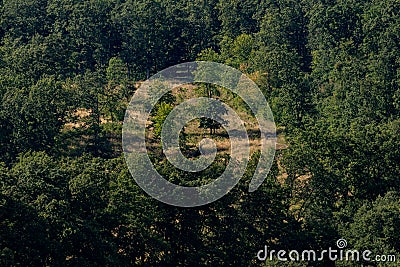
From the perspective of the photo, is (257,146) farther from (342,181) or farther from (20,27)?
(20,27)

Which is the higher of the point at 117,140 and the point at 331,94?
the point at 331,94

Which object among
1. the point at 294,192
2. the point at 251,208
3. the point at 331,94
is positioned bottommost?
the point at 251,208

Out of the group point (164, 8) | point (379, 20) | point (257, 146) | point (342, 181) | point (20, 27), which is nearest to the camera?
point (342, 181)

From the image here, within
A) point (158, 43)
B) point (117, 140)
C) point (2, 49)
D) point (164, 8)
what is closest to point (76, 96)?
point (117, 140)

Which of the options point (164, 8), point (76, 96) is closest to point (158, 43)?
point (164, 8)

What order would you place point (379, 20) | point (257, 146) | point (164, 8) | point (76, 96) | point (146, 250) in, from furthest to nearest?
point (164, 8), point (379, 20), point (257, 146), point (76, 96), point (146, 250)

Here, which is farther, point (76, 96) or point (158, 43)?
point (158, 43)

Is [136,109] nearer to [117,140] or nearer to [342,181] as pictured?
[117,140]
